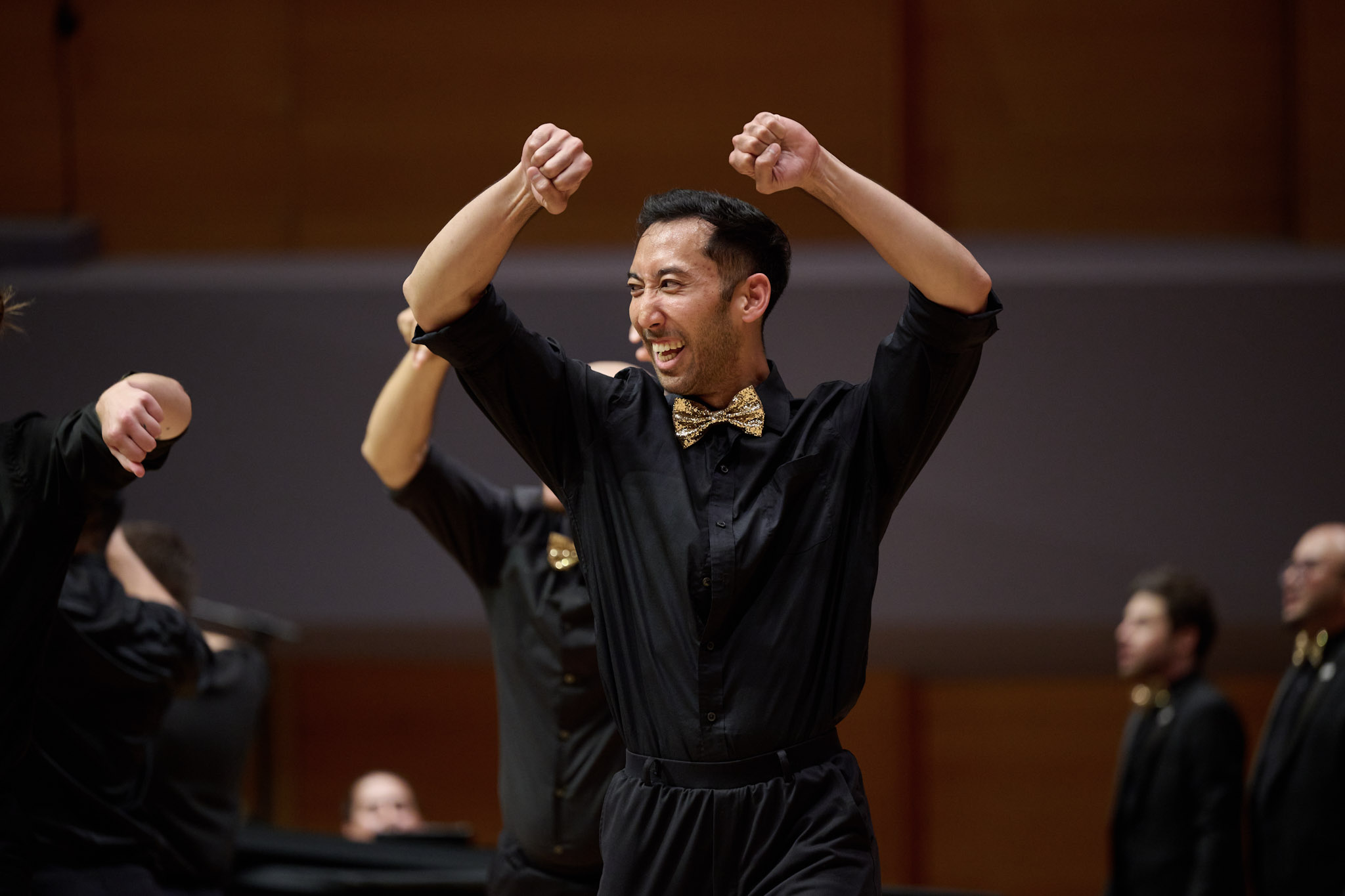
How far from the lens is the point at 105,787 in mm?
2836

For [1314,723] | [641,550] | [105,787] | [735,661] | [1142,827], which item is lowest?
[1142,827]

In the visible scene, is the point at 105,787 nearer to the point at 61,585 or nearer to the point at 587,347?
the point at 61,585

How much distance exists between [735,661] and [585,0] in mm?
4123

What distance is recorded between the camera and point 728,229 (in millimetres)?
2096

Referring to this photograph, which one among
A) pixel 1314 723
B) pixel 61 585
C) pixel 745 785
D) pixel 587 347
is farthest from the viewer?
pixel 587 347

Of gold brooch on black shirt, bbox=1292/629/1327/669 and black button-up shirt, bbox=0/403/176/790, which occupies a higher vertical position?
black button-up shirt, bbox=0/403/176/790

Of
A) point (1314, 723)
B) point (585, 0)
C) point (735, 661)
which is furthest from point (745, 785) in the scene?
point (585, 0)

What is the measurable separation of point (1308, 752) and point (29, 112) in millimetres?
5145

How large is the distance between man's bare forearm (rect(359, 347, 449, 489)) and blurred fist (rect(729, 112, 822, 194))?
1.26 metres

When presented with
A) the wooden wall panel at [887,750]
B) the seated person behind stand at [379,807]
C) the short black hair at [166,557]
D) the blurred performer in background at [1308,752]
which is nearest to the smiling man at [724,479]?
the short black hair at [166,557]

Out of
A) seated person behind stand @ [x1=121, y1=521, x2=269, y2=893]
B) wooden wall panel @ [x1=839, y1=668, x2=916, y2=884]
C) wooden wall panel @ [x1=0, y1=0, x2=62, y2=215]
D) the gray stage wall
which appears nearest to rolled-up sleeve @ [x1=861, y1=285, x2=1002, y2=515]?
seated person behind stand @ [x1=121, y1=521, x2=269, y2=893]

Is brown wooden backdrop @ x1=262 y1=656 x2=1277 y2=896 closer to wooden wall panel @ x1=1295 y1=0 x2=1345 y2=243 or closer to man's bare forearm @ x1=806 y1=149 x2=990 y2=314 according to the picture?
wooden wall panel @ x1=1295 y1=0 x2=1345 y2=243

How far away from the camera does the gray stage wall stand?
17.0ft

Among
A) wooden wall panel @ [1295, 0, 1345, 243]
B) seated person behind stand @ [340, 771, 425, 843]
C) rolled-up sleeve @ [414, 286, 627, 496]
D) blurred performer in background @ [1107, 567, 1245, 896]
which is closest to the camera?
rolled-up sleeve @ [414, 286, 627, 496]
